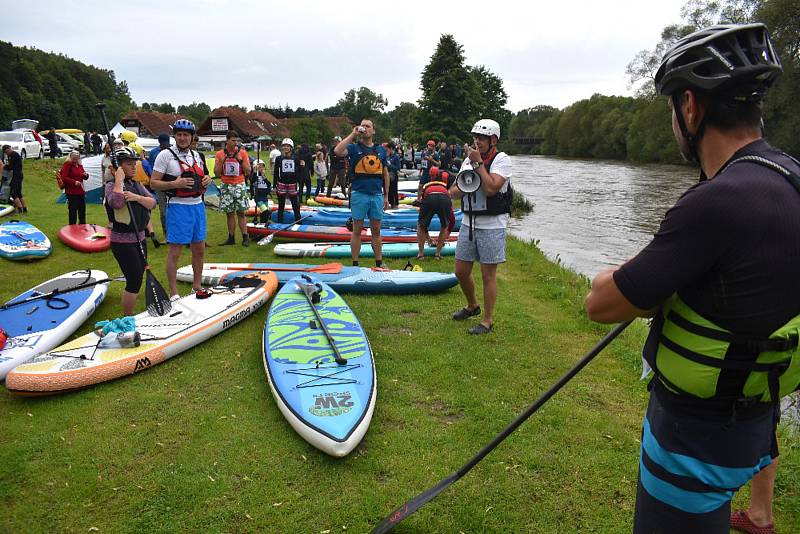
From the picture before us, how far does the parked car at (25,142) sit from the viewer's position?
19.9 meters

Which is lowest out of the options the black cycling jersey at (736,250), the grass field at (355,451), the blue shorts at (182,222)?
the grass field at (355,451)

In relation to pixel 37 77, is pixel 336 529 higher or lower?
lower

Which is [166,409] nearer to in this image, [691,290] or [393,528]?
[393,528]

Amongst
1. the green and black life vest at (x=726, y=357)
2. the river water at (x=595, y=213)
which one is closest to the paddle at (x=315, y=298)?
the green and black life vest at (x=726, y=357)

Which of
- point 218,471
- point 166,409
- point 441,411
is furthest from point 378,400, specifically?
point 166,409

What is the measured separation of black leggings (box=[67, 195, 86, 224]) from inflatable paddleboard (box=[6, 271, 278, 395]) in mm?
4781

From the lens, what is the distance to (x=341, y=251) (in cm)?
828

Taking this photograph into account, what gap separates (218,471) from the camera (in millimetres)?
2998

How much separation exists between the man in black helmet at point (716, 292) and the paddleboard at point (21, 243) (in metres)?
8.50

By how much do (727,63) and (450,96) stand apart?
A: 3828 centimetres

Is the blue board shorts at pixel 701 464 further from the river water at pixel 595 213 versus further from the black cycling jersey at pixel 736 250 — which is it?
the river water at pixel 595 213

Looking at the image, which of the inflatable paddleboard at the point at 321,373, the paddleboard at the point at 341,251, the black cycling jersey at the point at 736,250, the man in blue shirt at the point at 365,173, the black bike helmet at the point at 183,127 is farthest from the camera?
the paddleboard at the point at 341,251

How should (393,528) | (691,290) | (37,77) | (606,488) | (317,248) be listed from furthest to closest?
(37,77), (317,248), (606,488), (393,528), (691,290)

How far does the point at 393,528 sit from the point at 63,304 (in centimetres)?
451
